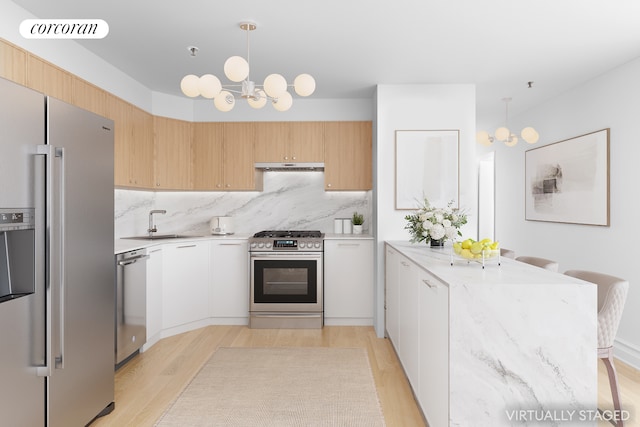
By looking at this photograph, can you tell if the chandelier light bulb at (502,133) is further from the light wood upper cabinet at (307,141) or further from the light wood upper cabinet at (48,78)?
the light wood upper cabinet at (48,78)

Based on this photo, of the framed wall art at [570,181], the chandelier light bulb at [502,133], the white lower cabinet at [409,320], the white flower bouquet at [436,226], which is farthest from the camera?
the chandelier light bulb at [502,133]

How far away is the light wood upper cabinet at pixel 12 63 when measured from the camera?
2574 mm

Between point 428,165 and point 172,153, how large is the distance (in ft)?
9.33

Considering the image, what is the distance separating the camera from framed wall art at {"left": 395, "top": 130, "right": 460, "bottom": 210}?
4.42 m

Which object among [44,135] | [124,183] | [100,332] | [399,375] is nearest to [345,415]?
[399,375]

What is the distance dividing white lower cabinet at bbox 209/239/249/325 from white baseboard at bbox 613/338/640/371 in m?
3.60

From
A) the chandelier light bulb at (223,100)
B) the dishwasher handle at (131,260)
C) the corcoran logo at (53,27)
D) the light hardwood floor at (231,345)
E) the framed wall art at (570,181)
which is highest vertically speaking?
the corcoran logo at (53,27)

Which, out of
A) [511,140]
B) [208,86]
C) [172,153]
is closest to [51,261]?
[208,86]

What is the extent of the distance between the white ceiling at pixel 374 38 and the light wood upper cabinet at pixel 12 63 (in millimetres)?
320

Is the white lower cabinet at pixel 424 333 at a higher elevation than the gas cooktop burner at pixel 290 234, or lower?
lower

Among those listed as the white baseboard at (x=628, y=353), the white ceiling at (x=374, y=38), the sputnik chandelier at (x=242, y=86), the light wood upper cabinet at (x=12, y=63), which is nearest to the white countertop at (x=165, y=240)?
the light wood upper cabinet at (x=12, y=63)

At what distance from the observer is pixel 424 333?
8.13 feet

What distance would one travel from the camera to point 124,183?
4.05 meters

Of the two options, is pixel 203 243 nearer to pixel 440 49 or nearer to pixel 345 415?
pixel 345 415
